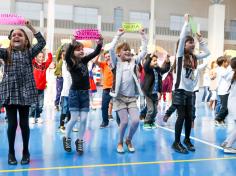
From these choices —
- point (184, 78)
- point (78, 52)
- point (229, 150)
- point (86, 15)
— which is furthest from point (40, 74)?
point (86, 15)

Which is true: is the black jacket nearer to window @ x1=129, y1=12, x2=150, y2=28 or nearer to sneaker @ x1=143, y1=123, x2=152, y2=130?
sneaker @ x1=143, y1=123, x2=152, y2=130

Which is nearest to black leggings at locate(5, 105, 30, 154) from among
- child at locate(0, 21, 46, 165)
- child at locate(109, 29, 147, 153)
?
child at locate(0, 21, 46, 165)

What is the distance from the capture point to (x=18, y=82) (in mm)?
3730

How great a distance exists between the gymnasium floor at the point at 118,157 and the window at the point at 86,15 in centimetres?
1356

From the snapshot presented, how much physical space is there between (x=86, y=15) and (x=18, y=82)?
15926 millimetres

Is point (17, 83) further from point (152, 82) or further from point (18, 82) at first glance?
point (152, 82)

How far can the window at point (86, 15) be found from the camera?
18922 mm

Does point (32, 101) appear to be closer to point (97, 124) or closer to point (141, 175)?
point (141, 175)

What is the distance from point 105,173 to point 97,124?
10.4 ft

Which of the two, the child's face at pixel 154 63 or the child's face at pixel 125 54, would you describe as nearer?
the child's face at pixel 125 54

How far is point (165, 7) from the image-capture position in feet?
67.4

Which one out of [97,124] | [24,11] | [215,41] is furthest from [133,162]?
[215,41]

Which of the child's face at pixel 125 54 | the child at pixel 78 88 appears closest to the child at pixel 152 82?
A: the child's face at pixel 125 54

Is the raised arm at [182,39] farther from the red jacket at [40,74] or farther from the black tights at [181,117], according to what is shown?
the red jacket at [40,74]
